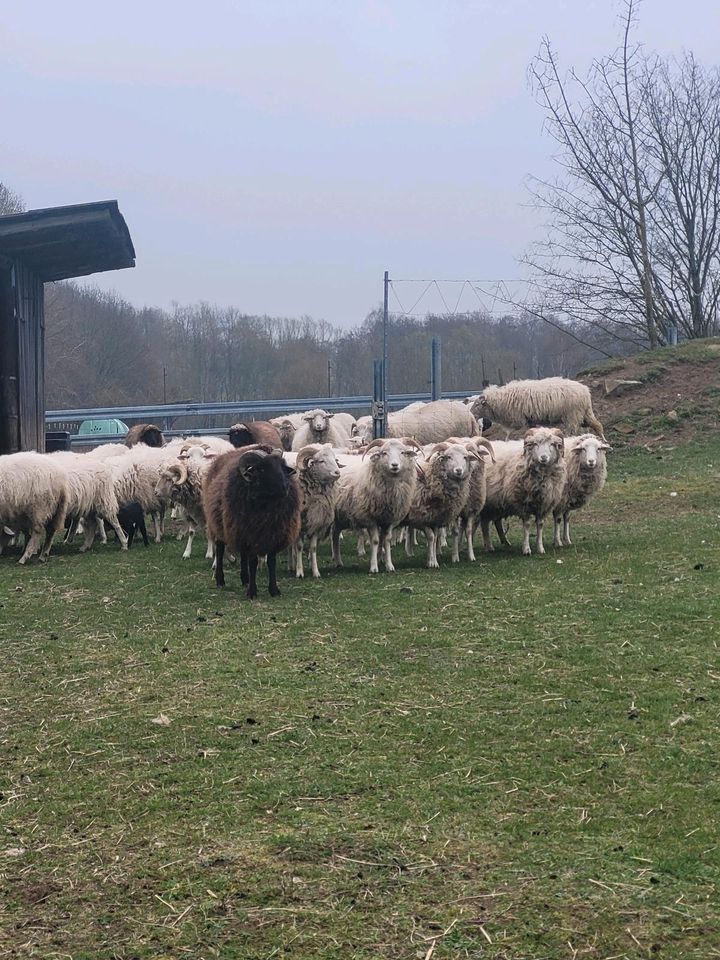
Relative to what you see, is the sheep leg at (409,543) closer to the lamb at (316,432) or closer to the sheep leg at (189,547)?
the sheep leg at (189,547)

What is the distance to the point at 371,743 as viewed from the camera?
221 inches

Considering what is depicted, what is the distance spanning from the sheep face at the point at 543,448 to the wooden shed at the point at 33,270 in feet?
24.6

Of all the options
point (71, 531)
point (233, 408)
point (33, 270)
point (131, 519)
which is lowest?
point (71, 531)

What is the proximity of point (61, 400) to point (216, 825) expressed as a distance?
131ft

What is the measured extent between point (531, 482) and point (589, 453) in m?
1.02

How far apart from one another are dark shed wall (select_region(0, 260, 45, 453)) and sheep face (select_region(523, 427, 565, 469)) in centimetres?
872

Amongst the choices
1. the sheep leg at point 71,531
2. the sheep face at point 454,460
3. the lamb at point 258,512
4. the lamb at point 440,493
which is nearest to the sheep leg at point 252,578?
the lamb at point 258,512

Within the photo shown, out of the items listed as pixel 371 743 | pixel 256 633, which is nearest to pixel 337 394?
pixel 256 633

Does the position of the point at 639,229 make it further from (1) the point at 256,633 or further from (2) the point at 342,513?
(1) the point at 256,633

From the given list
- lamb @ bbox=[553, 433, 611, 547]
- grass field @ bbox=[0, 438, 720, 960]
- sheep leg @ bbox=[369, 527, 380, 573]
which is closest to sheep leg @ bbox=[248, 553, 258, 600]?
grass field @ bbox=[0, 438, 720, 960]

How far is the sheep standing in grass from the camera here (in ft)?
36.1

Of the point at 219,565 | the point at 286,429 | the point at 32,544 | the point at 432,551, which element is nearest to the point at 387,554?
the point at 432,551

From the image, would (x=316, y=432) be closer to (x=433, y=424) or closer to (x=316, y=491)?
(x=433, y=424)

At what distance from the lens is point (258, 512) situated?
9859 mm
